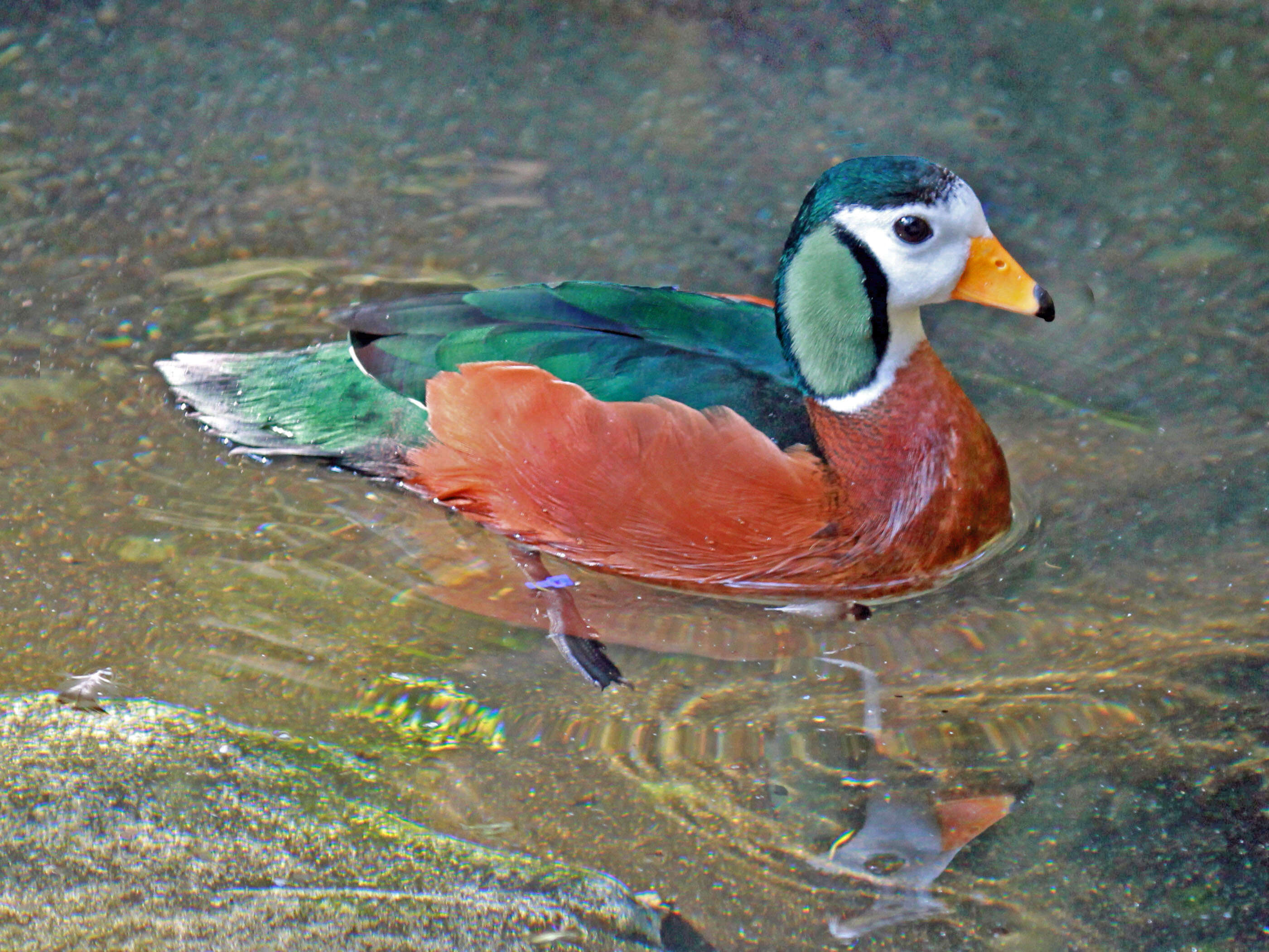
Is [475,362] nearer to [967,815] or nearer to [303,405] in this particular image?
[303,405]

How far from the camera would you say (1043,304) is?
127 inches

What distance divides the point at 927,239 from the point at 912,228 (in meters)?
0.04

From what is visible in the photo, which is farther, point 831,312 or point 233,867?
point 831,312

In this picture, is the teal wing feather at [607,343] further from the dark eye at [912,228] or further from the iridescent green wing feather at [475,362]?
the dark eye at [912,228]

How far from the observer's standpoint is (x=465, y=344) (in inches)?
138

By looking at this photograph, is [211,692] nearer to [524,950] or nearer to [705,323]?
[524,950]

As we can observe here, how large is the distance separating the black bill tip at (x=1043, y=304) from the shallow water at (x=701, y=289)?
59cm

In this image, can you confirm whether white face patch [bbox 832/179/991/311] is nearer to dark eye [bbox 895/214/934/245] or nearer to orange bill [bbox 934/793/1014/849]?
dark eye [bbox 895/214/934/245]

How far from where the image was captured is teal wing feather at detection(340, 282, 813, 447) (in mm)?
3307

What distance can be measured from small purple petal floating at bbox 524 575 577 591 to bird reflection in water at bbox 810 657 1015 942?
89 centimetres

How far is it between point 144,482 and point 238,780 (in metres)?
1.29

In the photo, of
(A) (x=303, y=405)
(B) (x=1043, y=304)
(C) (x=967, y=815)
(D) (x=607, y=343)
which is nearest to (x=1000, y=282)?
(B) (x=1043, y=304)

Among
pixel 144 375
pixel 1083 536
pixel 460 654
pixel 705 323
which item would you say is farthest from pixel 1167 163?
pixel 144 375

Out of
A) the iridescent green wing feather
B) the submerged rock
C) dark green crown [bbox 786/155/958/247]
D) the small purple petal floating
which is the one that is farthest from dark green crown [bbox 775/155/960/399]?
the submerged rock
